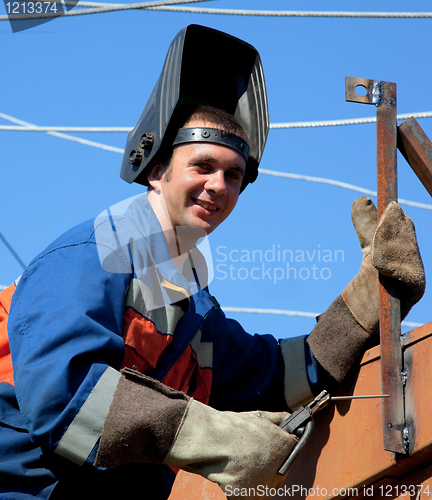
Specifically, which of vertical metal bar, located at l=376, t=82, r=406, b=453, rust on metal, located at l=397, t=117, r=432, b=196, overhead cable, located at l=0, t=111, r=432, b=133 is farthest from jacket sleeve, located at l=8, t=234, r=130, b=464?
overhead cable, located at l=0, t=111, r=432, b=133

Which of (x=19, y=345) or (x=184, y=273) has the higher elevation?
(x=184, y=273)

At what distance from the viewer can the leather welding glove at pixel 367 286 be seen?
227 centimetres

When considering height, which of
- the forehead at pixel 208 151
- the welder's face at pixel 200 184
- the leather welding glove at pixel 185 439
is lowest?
the leather welding glove at pixel 185 439

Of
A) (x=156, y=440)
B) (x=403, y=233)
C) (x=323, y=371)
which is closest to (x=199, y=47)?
(x=403, y=233)

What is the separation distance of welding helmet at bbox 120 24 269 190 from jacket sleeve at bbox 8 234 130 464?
66cm

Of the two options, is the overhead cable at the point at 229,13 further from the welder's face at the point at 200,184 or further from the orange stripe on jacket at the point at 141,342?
the orange stripe on jacket at the point at 141,342

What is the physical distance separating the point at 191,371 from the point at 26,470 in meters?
0.68

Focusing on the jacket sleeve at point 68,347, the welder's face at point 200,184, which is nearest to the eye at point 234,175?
the welder's face at point 200,184

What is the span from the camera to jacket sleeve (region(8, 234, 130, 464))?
6.27ft

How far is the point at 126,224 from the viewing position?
241cm

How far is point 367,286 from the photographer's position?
8.25 ft

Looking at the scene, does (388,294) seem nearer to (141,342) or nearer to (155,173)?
(141,342)

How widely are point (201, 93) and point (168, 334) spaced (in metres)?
1.05

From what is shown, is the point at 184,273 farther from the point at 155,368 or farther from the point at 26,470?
the point at 26,470
